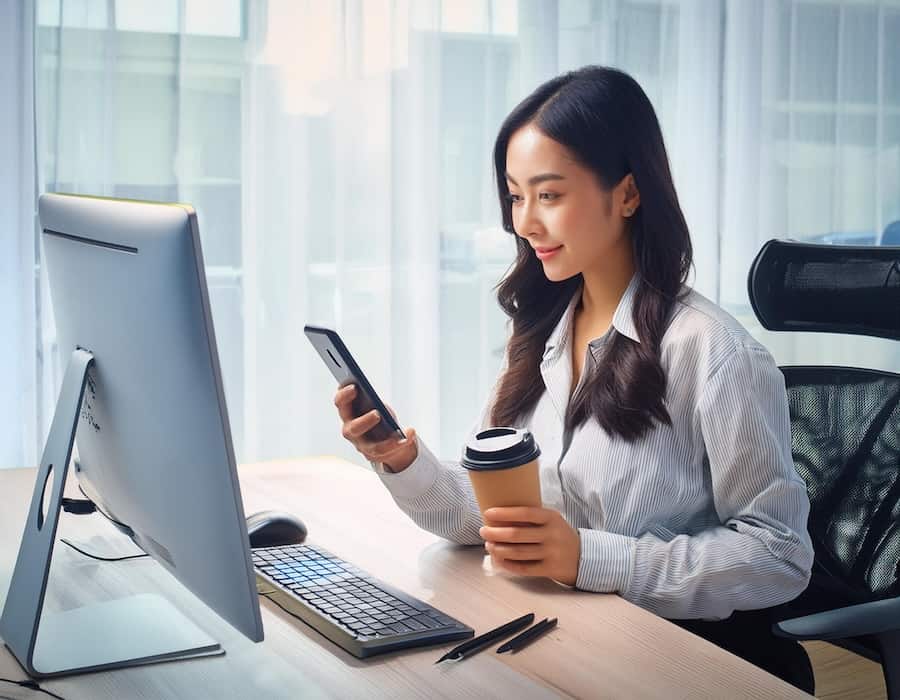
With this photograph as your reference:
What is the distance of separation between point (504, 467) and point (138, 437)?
37cm

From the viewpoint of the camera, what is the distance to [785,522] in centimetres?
127

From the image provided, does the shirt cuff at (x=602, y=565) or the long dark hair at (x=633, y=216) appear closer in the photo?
the shirt cuff at (x=602, y=565)

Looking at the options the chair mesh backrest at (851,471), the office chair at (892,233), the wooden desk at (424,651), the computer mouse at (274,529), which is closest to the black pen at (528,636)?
the wooden desk at (424,651)

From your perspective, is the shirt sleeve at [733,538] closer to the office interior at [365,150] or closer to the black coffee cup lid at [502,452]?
the black coffee cup lid at [502,452]

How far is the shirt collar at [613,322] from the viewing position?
1.44 m

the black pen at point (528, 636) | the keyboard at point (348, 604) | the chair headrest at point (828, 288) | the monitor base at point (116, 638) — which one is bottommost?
the monitor base at point (116, 638)

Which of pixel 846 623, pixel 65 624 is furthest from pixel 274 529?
pixel 846 623

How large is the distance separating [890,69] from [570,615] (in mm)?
3076

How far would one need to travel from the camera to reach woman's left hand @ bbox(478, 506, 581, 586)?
1180 millimetres

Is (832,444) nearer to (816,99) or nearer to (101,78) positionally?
(101,78)

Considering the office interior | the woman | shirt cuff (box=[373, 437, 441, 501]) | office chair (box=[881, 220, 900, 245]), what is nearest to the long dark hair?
the woman

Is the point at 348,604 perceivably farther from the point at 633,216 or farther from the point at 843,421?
the point at 843,421

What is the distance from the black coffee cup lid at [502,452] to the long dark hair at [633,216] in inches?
10.4

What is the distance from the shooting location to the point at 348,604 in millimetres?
1124
